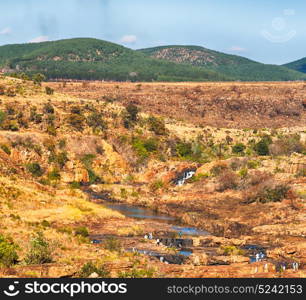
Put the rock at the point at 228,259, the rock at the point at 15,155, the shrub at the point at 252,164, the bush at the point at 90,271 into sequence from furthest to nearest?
the shrub at the point at 252,164 → the rock at the point at 15,155 → the rock at the point at 228,259 → the bush at the point at 90,271

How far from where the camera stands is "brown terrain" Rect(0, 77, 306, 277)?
1583 inches

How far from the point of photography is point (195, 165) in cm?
8306

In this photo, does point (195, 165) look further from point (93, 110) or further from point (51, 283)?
point (51, 283)

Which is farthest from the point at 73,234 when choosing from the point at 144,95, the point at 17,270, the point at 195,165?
the point at 144,95

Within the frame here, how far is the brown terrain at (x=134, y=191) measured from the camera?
40219mm

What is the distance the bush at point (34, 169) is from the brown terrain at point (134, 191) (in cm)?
16

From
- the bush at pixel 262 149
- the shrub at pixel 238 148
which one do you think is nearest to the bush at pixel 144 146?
the shrub at pixel 238 148

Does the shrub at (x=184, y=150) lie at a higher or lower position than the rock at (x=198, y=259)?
higher

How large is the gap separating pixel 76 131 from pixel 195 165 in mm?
18870

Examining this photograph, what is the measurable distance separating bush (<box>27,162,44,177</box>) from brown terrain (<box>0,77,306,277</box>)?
156 millimetres

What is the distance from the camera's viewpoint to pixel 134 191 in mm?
71188

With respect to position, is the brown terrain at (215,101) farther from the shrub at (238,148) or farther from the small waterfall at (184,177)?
the small waterfall at (184,177)

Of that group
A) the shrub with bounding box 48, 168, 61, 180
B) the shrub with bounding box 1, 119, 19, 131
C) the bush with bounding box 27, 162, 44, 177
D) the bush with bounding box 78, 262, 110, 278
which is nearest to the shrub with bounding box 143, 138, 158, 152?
the shrub with bounding box 48, 168, 61, 180

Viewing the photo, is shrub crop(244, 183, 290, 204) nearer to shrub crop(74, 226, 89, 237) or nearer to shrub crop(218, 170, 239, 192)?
shrub crop(218, 170, 239, 192)
